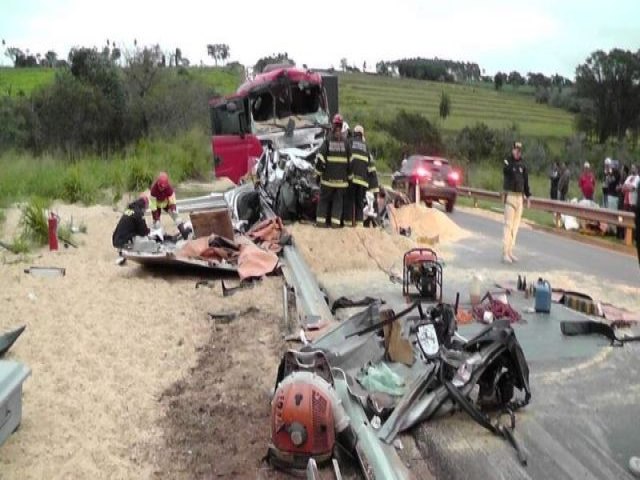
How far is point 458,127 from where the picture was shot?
6031cm

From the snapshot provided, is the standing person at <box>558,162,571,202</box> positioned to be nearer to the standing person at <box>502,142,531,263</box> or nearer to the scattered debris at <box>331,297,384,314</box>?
the standing person at <box>502,142,531,263</box>

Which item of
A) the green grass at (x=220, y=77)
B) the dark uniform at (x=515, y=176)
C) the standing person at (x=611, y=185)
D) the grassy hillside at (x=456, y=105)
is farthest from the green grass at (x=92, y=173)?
the grassy hillside at (x=456, y=105)

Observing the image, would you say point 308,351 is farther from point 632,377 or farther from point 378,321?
point 632,377

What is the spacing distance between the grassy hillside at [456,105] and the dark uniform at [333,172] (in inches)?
1642

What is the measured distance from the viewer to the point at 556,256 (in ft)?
44.6

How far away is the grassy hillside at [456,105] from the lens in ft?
201

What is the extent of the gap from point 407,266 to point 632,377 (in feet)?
11.1

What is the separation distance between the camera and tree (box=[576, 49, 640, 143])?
58.6m

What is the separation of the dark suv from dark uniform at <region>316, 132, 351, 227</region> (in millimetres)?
7694

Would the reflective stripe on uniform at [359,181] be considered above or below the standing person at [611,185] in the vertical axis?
above

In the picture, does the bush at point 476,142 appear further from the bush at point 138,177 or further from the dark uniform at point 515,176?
the dark uniform at point 515,176

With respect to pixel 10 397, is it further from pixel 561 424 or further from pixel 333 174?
pixel 333 174

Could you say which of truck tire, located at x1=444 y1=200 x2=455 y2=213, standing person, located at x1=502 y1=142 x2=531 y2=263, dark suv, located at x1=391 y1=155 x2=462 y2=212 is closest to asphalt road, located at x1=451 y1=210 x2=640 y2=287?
standing person, located at x1=502 y1=142 x2=531 y2=263

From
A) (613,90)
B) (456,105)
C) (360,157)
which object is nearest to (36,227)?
(360,157)
